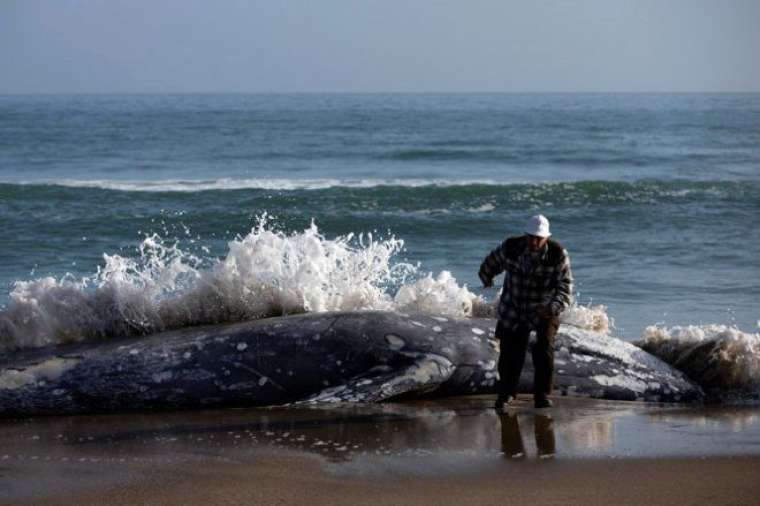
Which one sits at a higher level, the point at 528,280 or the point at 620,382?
the point at 528,280

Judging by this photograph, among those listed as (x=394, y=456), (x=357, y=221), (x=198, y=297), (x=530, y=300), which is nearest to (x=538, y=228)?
(x=530, y=300)

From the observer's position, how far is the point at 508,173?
34.7m

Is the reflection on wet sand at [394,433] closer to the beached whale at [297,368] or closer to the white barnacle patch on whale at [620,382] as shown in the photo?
the beached whale at [297,368]

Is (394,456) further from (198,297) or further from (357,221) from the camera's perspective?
(357,221)

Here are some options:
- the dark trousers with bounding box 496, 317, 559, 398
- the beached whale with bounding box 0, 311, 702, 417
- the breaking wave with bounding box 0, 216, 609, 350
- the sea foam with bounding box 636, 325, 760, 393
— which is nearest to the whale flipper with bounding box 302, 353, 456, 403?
the beached whale with bounding box 0, 311, 702, 417

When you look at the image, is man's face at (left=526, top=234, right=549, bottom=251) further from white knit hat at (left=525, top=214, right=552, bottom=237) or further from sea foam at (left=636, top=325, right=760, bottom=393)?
sea foam at (left=636, top=325, right=760, bottom=393)

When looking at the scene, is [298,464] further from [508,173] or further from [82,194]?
[508,173]

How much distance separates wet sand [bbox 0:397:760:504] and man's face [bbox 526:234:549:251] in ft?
4.05

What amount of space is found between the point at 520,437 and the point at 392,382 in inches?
55.6

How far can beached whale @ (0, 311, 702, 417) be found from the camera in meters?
8.92

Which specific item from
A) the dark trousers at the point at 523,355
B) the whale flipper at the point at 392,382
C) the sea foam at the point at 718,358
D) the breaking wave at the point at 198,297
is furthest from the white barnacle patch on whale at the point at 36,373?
the sea foam at the point at 718,358

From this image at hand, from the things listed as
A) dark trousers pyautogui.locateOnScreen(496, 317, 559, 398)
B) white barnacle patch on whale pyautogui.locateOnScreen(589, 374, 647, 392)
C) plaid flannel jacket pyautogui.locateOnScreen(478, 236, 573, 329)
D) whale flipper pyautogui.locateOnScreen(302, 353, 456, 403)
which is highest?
plaid flannel jacket pyautogui.locateOnScreen(478, 236, 573, 329)

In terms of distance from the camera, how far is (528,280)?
8.56m

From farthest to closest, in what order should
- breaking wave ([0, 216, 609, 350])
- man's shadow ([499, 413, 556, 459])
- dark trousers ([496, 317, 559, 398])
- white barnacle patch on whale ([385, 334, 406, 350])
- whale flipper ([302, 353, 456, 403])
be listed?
breaking wave ([0, 216, 609, 350]) → white barnacle patch on whale ([385, 334, 406, 350]) → whale flipper ([302, 353, 456, 403]) → dark trousers ([496, 317, 559, 398]) → man's shadow ([499, 413, 556, 459])
